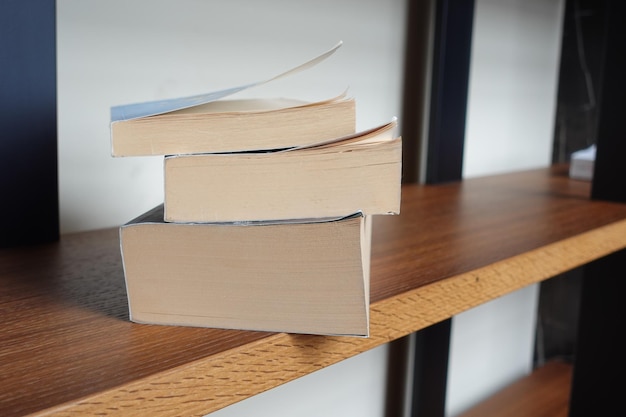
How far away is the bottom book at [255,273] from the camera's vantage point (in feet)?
1.37

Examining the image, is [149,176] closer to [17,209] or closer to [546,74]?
[17,209]

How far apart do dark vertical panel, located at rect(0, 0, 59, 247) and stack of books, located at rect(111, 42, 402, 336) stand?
22 centimetres

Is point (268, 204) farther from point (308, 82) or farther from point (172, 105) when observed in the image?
point (308, 82)

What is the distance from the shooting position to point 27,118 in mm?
608

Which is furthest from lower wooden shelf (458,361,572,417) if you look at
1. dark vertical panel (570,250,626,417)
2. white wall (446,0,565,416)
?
dark vertical panel (570,250,626,417)

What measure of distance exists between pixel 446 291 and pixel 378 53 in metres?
0.59

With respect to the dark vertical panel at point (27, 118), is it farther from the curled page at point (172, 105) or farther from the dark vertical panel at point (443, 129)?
the dark vertical panel at point (443, 129)

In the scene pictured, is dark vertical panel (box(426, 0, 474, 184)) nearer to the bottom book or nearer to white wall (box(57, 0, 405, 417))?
white wall (box(57, 0, 405, 417))

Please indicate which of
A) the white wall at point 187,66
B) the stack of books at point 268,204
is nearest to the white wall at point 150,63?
the white wall at point 187,66

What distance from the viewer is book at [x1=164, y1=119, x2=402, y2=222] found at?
16.5 inches

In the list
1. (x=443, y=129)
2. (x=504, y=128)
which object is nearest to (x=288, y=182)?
(x=443, y=129)

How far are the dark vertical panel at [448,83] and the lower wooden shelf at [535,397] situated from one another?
55cm

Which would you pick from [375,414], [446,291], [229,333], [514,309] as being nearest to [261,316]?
[229,333]

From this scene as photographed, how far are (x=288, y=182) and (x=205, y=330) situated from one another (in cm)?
11
